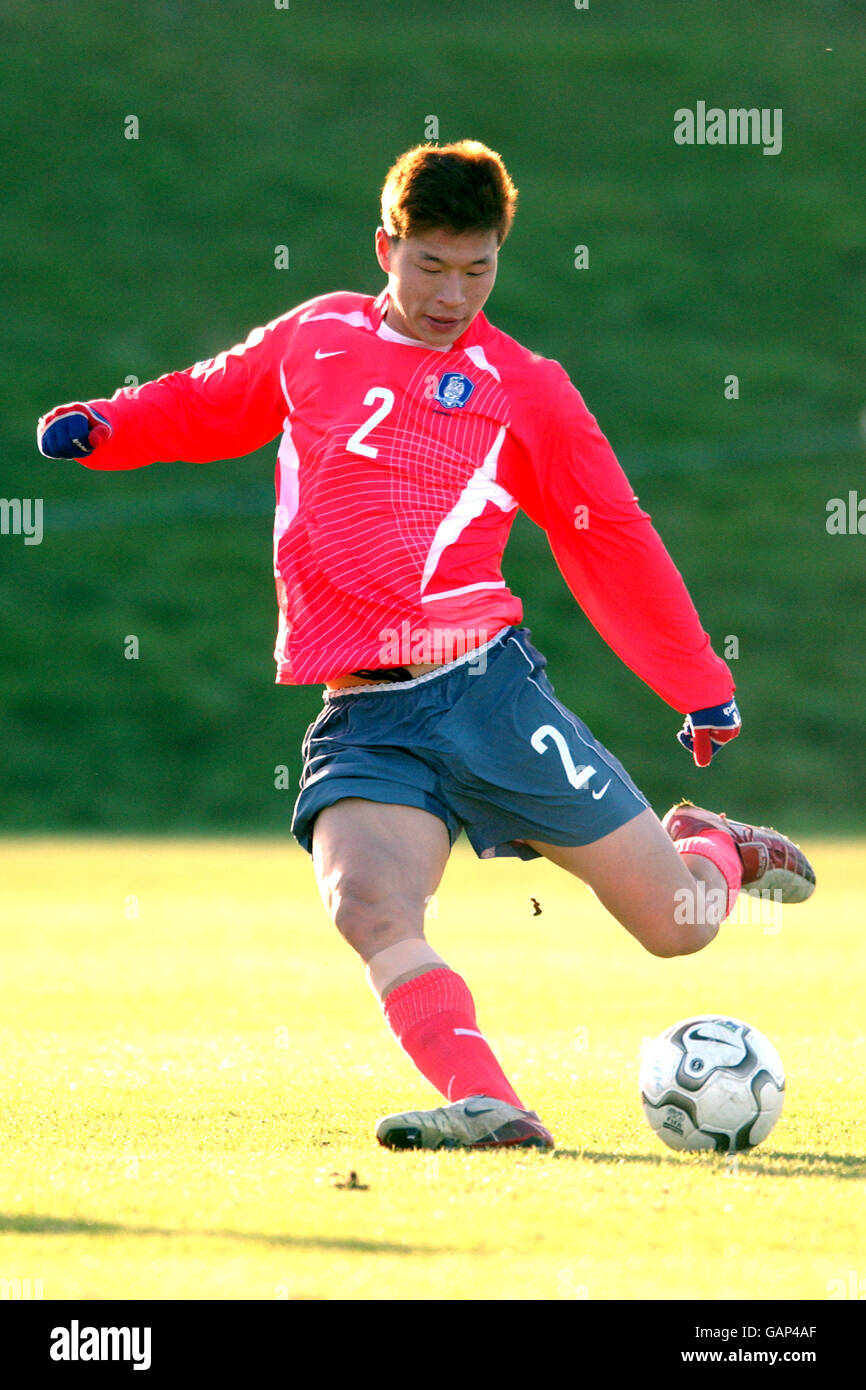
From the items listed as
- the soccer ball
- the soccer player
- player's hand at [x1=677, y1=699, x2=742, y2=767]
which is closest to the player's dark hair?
the soccer player

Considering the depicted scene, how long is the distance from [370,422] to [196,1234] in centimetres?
253

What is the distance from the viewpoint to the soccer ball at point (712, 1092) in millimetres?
5090

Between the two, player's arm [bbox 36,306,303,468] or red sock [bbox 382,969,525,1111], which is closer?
red sock [bbox 382,969,525,1111]

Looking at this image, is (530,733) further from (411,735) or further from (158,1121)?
(158,1121)

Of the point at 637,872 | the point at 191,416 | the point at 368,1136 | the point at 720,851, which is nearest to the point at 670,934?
the point at 637,872

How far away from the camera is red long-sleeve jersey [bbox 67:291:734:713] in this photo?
18.4 ft

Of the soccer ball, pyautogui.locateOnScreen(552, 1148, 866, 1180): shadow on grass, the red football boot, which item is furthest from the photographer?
the red football boot

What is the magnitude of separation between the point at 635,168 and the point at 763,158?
2276 mm

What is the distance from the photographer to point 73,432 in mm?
5910

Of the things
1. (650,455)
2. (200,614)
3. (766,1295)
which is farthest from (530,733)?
(650,455)

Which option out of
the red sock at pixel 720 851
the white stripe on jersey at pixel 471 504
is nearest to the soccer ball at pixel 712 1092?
the red sock at pixel 720 851

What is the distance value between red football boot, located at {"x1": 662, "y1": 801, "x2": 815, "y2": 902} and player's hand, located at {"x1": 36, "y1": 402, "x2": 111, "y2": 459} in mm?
2082

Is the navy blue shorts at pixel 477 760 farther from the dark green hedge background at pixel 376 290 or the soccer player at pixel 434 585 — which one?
the dark green hedge background at pixel 376 290

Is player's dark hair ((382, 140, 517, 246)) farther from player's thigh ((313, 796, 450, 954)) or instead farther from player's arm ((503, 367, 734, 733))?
player's thigh ((313, 796, 450, 954))
